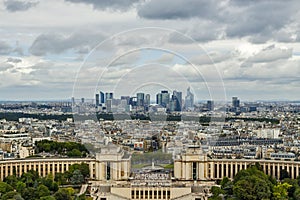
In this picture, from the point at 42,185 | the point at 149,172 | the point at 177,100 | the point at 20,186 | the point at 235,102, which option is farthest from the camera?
the point at 235,102

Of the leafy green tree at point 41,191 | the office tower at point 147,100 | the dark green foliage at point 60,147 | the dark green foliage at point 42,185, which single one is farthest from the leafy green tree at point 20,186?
the office tower at point 147,100

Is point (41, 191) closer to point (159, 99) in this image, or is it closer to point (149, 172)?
point (149, 172)

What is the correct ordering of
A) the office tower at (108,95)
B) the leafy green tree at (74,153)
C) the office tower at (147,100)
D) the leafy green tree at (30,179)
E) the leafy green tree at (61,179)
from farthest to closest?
the office tower at (147,100)
the leafy green tree at (74,153)
the office tower at (108,95)
the leafy green tree at (61,179)
the leafy green tree at (30,179)

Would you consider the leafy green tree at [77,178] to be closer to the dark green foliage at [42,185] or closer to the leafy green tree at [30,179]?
the dark green foliage at [42,185]

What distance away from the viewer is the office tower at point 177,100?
26169 mm

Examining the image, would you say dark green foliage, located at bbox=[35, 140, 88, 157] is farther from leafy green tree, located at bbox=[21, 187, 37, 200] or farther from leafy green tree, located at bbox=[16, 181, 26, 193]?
leafy green tree, located at bbox=[21, 187, 37, 200]

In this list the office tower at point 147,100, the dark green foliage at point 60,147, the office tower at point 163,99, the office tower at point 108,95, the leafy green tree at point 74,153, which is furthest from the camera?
the office tower at point 147,100

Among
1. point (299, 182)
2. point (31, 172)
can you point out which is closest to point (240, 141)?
point (299, 182)

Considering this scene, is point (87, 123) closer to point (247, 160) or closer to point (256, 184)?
point (247, 160)

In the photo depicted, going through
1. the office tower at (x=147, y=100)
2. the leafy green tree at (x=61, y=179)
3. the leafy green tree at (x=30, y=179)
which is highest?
the office tower at (x=147, y=100)

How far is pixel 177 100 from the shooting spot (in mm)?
28156

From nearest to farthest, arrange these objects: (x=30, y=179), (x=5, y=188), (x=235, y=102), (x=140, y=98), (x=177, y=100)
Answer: (x=5, y=188), (x=30, y=179), (x=177, y=100), (x=140, y=98), (x=235, y=102)

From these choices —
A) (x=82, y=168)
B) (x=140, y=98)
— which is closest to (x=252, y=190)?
(x=82, y=168)

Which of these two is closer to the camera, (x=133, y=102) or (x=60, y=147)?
(x=60, y=147)
